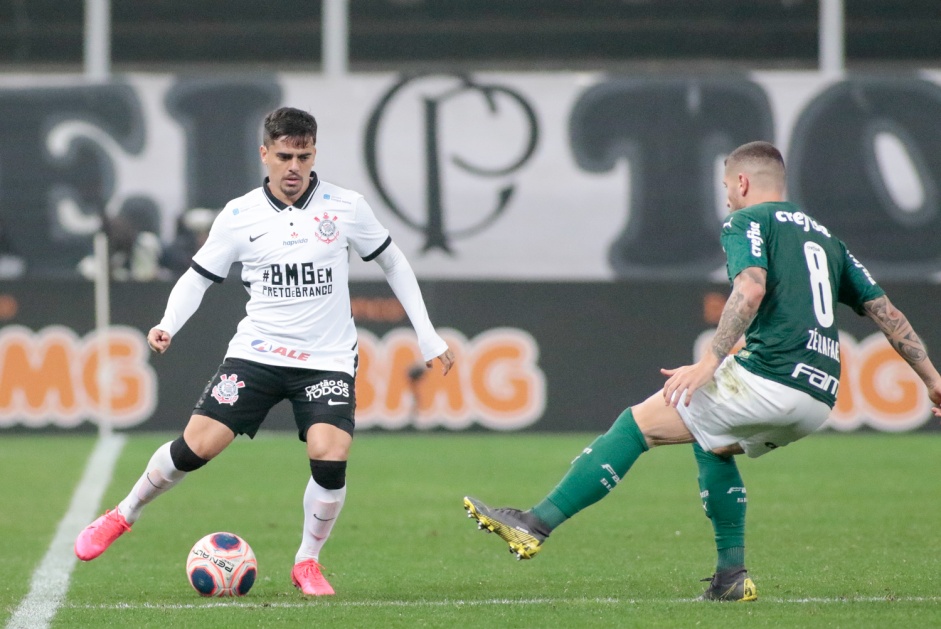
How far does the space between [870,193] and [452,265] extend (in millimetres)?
5588

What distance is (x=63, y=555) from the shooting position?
7938 millimetres

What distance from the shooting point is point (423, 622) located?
5.66m

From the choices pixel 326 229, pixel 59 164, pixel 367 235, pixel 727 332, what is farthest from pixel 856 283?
pixel 59 164

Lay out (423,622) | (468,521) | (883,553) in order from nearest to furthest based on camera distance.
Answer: (423,622) → (883,553) → (468,521)

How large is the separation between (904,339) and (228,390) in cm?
291

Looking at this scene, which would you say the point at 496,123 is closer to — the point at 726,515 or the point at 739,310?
the point at 726,515

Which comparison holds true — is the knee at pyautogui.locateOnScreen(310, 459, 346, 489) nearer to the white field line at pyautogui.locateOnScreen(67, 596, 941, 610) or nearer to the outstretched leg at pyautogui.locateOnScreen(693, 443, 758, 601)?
the white field line at pyautogui.locateOnScreen(67, 596, 941, 610)

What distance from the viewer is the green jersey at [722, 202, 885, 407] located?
581cm

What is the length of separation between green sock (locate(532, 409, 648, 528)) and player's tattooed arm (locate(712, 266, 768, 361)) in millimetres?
570

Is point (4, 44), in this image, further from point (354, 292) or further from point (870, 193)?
point (870, 193)

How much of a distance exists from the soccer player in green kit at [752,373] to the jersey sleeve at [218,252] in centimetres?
164

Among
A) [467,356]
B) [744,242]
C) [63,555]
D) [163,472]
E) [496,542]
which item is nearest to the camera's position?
[744,242]

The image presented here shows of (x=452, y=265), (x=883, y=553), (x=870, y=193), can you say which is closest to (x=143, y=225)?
(x=452, y=265)

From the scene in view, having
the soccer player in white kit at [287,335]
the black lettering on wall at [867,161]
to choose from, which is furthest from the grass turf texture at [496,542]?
the black lettering on wall at [867,161]
